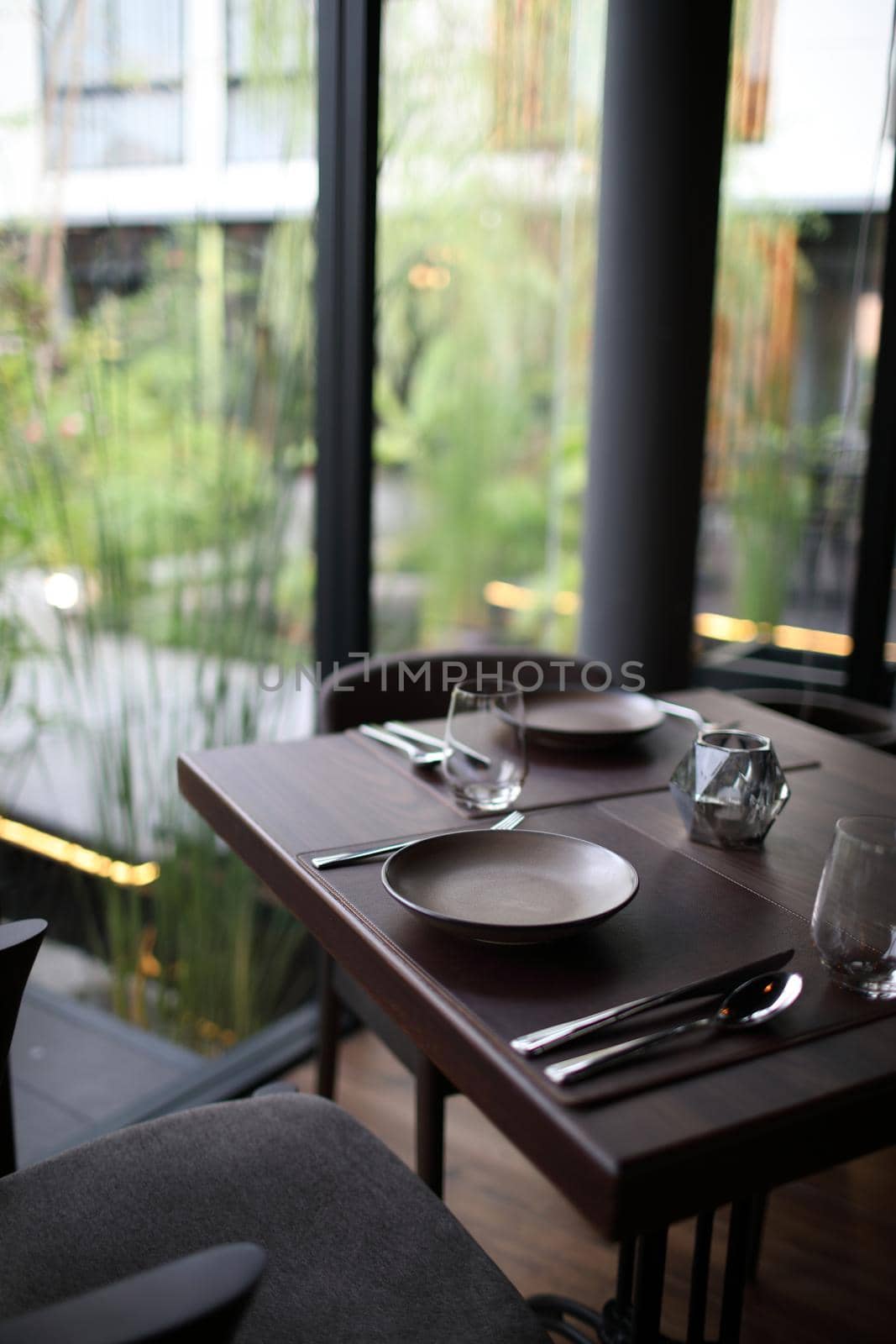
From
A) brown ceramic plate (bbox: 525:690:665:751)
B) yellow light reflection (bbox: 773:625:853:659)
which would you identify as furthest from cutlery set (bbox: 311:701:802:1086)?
yellow light reflection (bbox: 773:625:853:659)

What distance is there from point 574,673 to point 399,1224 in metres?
1.14

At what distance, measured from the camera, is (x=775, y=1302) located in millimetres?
1657

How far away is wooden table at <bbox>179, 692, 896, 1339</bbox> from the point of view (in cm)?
73

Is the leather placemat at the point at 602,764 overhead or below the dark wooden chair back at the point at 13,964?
overhead

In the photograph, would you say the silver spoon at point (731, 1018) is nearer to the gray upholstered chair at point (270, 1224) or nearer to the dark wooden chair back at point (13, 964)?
the gray upholstered chair at point (270, 1224)

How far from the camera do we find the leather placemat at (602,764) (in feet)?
4.49

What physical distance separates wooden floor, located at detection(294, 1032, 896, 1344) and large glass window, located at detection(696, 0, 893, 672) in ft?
5.52

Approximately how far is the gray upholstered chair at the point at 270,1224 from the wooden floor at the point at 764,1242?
73cm

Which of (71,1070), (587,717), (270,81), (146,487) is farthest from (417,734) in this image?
(270,81)

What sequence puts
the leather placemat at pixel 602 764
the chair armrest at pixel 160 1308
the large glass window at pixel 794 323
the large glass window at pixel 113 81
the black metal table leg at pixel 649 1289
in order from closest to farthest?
the chair armrest at pixel 160 1308 → the black metal table leg at pixel 649 1289 → the leather placemat at pixel 602 764 → the large glass window at pixel 113 81 → the large glass window at pixel 794 323

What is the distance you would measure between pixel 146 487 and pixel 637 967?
47.2 inches

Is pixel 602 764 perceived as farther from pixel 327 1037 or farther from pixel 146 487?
pixel 146 487

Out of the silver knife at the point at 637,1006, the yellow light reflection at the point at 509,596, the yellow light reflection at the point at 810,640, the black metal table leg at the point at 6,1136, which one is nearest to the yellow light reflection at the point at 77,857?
the black metal table leg at the point at 6,1136

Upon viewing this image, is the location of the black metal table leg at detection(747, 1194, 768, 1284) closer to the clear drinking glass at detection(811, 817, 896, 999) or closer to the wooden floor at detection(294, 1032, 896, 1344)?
→ the wooden floor at detection(294, 1032, 896, 1344)
